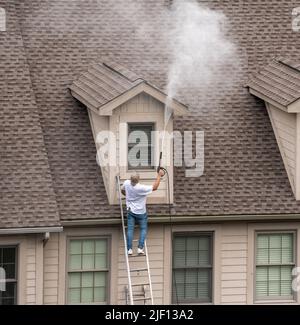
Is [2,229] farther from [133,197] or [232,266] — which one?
[232,266]

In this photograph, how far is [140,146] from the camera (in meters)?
31.7

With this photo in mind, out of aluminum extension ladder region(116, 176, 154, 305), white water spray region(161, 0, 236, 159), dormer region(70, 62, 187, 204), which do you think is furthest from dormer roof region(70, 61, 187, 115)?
aluminum extension ladder region(116, 176, 154, 305)

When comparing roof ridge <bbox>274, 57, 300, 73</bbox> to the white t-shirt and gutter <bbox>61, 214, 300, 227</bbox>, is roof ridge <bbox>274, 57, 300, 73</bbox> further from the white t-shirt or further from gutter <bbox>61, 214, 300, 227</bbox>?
the white t-shirt

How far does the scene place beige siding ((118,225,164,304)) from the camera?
3141 centimetres

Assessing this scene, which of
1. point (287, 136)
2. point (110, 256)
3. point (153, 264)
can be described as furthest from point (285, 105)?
point (110, 256)

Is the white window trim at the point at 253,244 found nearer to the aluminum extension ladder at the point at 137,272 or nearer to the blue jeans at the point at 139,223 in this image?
the aluminum extension ladder at the point at 137,272

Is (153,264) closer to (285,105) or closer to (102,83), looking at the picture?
(102,83)

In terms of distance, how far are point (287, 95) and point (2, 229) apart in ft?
22.1

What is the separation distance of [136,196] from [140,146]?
1.42m

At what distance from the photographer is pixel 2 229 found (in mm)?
29703

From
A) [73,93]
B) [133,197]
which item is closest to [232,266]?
[133,197]

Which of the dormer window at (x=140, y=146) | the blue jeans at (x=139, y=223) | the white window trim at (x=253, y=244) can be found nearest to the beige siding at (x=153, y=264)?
the blue jeans at (x=139, y=223)

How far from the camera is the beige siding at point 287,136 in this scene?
32.3m

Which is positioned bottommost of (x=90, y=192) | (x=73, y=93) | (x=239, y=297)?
(x=239, y=297)
